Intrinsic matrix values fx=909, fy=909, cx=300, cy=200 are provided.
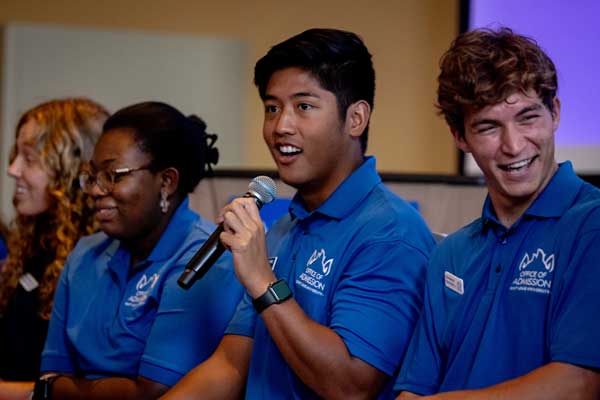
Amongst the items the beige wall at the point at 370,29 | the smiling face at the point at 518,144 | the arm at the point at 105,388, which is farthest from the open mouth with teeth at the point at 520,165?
the beige wall at the point at 370,29

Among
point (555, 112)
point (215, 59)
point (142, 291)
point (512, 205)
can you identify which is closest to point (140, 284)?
point (142, 291)

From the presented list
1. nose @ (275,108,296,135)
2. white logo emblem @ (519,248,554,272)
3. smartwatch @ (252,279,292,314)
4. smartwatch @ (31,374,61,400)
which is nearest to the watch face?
smartwatch @ (252,279,292,314)

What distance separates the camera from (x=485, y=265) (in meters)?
1.69

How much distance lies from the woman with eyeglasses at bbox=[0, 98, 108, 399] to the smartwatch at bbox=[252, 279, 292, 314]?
46.5 inches

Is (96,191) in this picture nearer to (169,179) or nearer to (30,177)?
(169,179)

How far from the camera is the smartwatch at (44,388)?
93.2 inches

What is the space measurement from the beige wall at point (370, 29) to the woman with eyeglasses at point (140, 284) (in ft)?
9.39

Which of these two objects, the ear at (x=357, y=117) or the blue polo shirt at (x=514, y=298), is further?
the ear at (x=357, y=117)

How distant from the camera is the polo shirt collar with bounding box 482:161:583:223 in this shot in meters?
1.62

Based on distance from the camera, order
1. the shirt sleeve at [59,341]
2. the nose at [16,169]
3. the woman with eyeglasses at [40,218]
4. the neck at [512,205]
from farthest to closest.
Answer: the nose at [16,169] < the woman with eyeglasses at [40,218] < the shirt sleeve at [59,341] < the neck at [512,205]

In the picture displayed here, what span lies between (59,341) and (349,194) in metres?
1.01

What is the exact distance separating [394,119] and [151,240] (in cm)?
308

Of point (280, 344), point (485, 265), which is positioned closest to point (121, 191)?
point (280, 344)

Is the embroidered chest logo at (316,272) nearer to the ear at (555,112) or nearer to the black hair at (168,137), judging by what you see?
the ear at (555,112)
